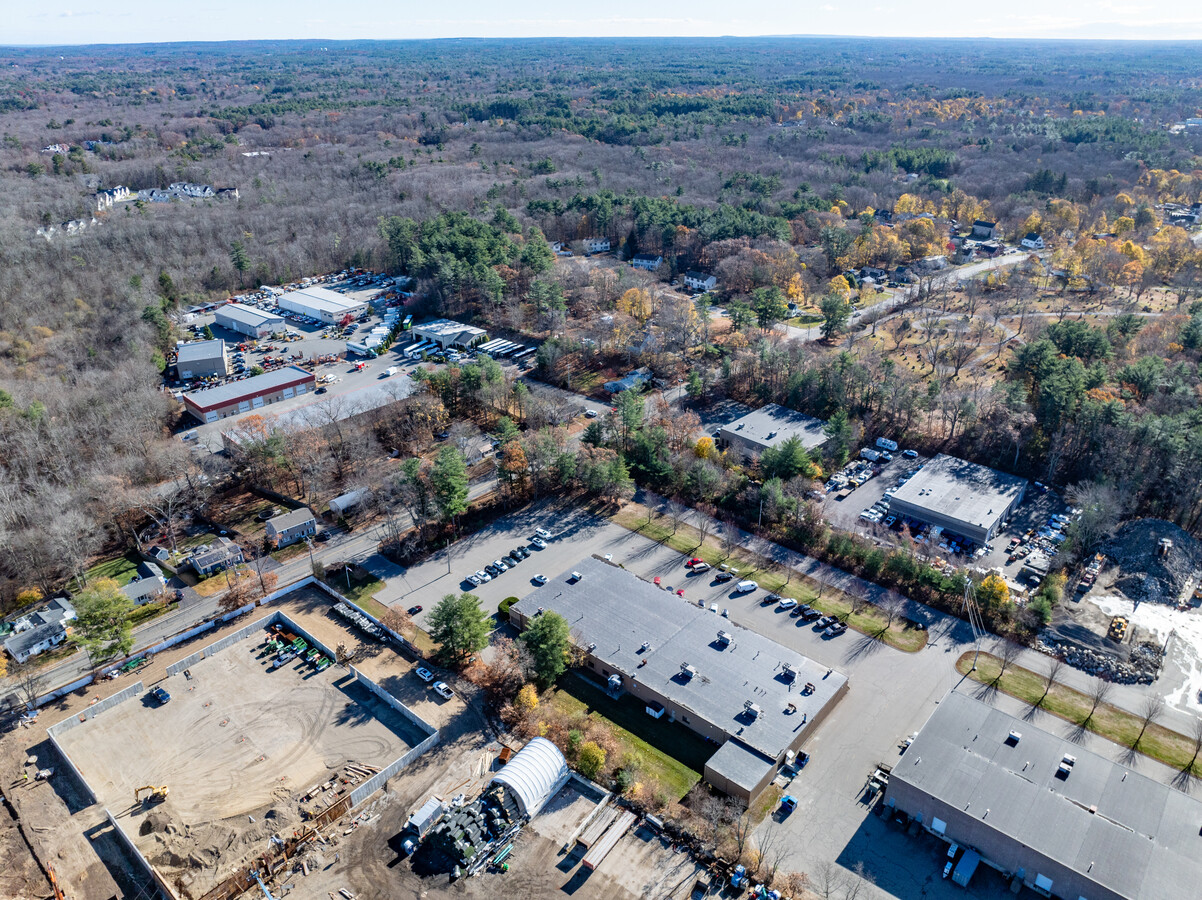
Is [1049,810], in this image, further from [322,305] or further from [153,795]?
[322,305]

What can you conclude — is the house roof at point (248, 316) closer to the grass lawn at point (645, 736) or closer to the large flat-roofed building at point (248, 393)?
the large flat-roofed building at point (248, 393)

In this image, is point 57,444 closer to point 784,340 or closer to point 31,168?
point 784,340

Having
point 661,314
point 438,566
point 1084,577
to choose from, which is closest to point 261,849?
point 438,566

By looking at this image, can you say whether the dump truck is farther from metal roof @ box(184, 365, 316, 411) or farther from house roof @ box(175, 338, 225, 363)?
house roof @ box(175, 338, 225, 363)

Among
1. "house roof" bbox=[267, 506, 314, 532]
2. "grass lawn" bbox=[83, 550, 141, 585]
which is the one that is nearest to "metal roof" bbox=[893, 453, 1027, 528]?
"house roof" bbox=[267, 506, 314, 532]

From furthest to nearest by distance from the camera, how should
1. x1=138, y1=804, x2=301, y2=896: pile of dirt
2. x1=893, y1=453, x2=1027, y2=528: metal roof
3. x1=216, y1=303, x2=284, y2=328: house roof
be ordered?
x1=216, y1=303, x2=284, y2=328: house roof < x1=893, y1=453, x2=1027, y2=528: metal roof < x1=138, y1=804, x2=301, y2=896: pile of dirt

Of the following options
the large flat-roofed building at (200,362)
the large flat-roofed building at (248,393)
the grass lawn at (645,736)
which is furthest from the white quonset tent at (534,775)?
the large flat-roofed building at (200,362)
